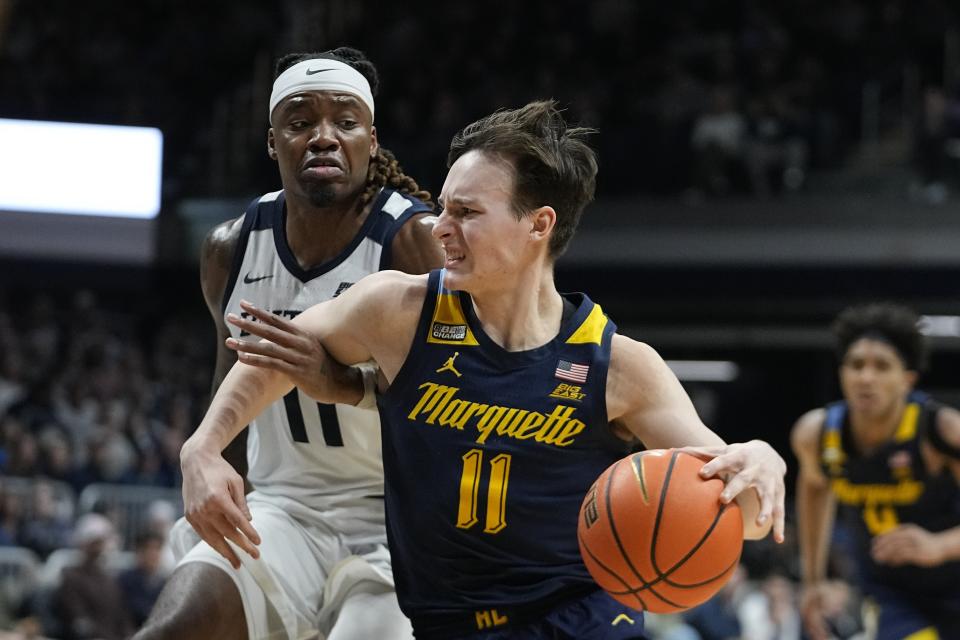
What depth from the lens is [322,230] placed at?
404 cm

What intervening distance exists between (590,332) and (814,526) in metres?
3.63

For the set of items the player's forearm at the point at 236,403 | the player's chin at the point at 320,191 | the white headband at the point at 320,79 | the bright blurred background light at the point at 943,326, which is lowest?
the player's forearm at the point at 236,403

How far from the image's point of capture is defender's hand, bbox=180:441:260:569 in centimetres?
307

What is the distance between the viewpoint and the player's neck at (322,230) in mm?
4023

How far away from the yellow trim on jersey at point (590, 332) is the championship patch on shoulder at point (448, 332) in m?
0.27

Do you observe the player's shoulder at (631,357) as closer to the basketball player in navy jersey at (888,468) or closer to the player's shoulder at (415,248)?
the player's shoulder at (415,248)

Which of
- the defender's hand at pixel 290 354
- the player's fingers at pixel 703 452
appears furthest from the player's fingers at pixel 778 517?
the defender's hand at pixel 290 354

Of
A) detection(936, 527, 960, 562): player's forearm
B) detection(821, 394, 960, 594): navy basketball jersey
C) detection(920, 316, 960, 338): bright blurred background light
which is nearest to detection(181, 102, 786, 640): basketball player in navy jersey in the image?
detection(936, 527, 960, 562): player's forearm

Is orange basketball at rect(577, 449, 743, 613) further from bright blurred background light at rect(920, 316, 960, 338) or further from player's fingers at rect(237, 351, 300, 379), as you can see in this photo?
bright blurred background light at rect(920, 316, 960, 338)

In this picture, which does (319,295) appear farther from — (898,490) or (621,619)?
(898,490)

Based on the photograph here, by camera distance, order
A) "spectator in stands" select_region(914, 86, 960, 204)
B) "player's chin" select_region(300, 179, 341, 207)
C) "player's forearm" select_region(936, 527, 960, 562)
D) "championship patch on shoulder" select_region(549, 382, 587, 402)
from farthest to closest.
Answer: "spectator in stands" select_region(914, 86, 960, 204) → "player's forearm" select_region(936, 527, 960, 562) → "player's chin" select_region(300, 179, 341, 207) → "championship patch on shoulder" select_region(549, 382, 587, 402)

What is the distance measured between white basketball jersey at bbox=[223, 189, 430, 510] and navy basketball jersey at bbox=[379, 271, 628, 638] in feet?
1.94

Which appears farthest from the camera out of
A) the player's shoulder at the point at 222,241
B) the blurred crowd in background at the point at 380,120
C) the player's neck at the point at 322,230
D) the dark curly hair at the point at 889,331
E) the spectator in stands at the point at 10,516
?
the blurred crowd in background at the point at 380,120

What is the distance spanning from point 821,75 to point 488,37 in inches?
179
